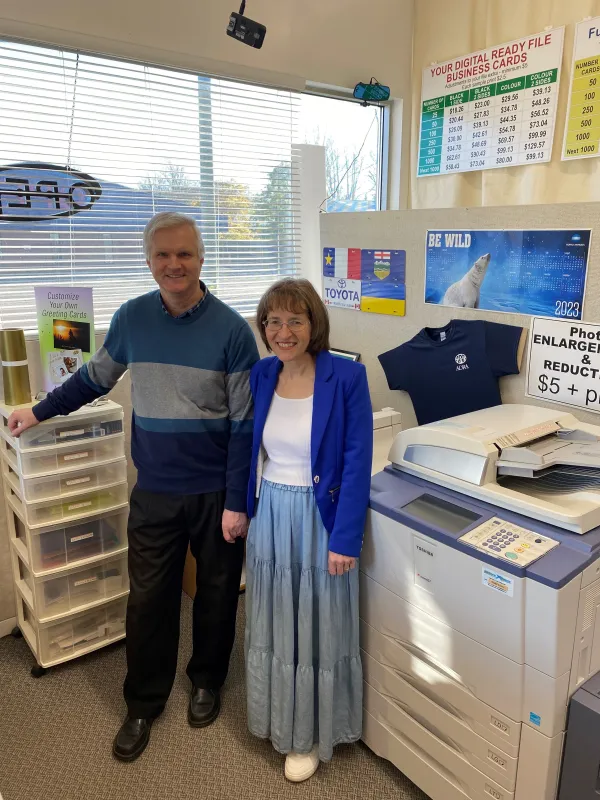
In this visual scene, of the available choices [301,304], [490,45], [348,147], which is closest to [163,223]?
[301,304]

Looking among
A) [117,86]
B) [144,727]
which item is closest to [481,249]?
[117,86]

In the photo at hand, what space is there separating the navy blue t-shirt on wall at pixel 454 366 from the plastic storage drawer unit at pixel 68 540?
1165mm

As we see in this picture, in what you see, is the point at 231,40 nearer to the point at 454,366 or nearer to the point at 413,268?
the point at 413,268

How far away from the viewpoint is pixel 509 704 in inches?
51.6

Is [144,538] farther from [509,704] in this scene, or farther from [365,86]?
[365,86]

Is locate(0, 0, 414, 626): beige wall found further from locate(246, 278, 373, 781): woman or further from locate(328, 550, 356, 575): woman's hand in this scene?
locate(328, 550, 356, 575): woman's hand

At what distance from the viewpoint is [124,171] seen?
229 cm

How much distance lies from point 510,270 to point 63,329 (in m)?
1.55

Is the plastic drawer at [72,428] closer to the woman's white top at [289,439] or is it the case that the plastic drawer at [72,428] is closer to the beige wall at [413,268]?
the woman's white top at [289,439]

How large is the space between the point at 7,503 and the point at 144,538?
786 mm

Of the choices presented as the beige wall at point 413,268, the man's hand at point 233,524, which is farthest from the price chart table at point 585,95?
the man's hand at point 233,524

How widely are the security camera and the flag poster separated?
2.70ft

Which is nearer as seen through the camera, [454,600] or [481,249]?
[454,600]

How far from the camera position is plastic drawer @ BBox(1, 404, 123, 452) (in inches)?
77.7
